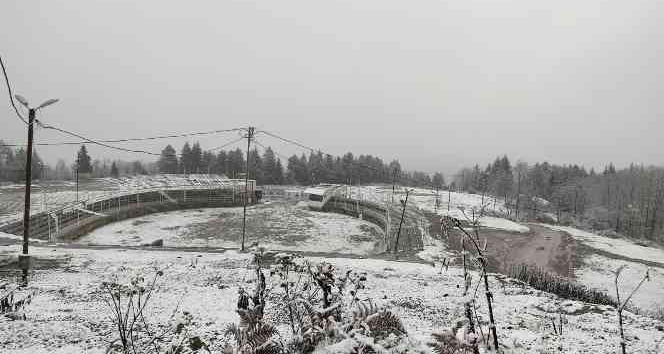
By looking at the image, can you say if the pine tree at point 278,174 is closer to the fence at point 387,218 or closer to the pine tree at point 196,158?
the pine tree at point 196,158

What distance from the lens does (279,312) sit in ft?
31.8

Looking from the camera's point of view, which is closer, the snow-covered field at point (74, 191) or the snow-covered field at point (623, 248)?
the snow-covered field at point (623, 248)

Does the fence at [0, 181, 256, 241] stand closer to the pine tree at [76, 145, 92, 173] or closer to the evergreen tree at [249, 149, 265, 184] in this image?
the evergreen tree at [249, 149, 265, 184]

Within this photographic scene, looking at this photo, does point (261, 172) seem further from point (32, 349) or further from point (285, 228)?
point (32, 349)

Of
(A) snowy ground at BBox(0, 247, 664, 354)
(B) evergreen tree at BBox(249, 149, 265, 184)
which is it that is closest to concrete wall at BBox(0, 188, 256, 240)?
(A) snowy ground at BBox(0, 247, 664, 354)

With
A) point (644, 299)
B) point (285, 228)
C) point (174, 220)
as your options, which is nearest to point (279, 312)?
point (644, 299)

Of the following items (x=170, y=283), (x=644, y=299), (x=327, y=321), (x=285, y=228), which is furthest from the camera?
(x=285, y=228)

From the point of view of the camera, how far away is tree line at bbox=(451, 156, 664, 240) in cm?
4839

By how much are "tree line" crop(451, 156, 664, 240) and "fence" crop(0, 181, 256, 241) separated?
4580 cm

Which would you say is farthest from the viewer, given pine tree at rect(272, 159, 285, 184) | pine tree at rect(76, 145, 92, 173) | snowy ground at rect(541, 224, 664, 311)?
pine tree at rect(272, 159, 285, 184)

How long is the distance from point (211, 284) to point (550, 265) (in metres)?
22.1

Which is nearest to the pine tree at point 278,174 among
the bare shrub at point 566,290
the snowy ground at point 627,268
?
the snowy ground at point 627,268

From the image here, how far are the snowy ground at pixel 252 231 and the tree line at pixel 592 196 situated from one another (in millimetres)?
32670

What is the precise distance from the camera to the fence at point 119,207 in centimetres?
2477
